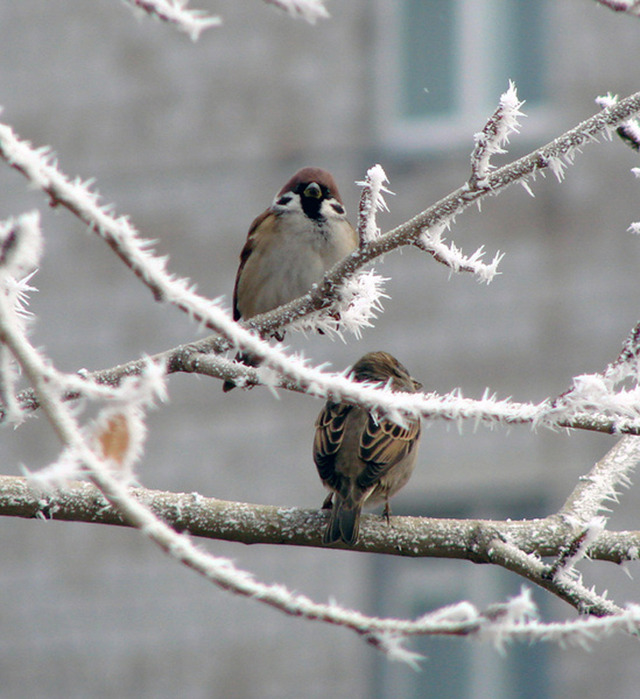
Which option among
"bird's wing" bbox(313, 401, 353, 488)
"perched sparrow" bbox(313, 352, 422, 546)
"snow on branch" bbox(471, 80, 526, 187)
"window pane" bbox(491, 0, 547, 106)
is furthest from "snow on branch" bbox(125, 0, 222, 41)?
"window pane" bbox(491, 0, 547, 106)

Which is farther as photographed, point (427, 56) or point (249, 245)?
point (427, 56)

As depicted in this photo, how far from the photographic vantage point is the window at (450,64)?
24.7 feet

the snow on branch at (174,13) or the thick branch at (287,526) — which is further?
the thick branch at (287,526)

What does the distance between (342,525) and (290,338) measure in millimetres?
3882

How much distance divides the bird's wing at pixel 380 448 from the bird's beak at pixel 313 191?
117 centimetres

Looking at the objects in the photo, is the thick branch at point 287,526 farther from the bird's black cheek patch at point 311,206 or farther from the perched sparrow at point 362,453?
the bird's black cheek patch at point 311,206

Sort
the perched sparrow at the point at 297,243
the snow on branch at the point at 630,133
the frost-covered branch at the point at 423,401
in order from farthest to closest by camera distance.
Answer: the perched sparrow at the point at 297,243, the snow on branch at the point at 630,133, the frost-covered branch at the point at 423,401

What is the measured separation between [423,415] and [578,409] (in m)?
0.33

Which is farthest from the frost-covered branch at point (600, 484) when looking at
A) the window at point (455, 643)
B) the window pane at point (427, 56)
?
the window pane at point (427, 56)

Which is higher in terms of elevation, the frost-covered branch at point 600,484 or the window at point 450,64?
the window at point 450,64

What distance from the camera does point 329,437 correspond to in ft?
12.2

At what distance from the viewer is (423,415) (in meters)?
1.79

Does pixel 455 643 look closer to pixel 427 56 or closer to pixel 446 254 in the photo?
pixel 427 56

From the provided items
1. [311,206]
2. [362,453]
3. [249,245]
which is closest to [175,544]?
[362,453]
